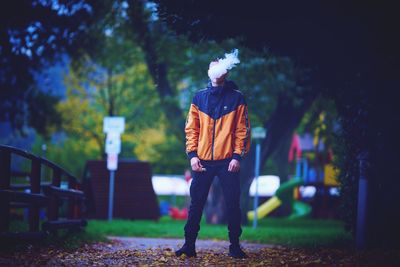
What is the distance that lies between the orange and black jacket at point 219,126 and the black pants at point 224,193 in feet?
0.53

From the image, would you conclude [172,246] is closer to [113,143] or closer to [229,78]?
[113,143]

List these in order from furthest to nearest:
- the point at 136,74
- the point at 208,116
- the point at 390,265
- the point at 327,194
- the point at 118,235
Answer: the point at 136,74
the point at 327,194
the point at 118,235
the point at 208,116
the point at 390,265

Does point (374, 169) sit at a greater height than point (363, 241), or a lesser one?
greater

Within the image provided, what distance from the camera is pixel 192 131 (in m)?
6.91

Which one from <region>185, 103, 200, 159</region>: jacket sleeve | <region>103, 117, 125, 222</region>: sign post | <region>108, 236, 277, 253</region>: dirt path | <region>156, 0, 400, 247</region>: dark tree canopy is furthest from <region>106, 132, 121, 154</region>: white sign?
<region>185, 103, 200, 159</region>: jacket sleeve

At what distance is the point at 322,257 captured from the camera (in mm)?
6965

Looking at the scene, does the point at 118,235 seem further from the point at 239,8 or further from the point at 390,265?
the point at 390,265

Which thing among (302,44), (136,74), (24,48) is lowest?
(302,44)

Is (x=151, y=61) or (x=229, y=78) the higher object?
(x=151, y=61)

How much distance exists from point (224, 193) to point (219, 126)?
747 mm

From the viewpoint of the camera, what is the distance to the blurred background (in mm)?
7953

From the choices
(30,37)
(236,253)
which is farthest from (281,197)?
(236,253)

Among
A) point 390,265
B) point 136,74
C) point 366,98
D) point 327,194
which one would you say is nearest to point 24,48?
point 366,98

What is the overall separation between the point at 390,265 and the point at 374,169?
2.75 metres
